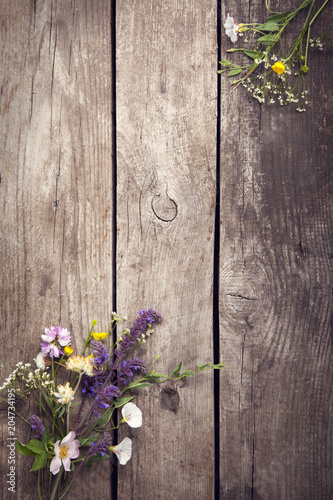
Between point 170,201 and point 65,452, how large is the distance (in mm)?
680

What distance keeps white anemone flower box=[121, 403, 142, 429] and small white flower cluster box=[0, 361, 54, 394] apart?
195 mm

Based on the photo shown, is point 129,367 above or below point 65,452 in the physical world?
above

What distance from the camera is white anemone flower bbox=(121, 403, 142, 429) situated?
3.22 feet

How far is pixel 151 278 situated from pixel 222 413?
0.41m

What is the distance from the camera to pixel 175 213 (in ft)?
3.47

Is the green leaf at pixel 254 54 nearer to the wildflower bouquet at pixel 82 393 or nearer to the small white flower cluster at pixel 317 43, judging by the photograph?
the small white flower cluster at pixel 317 43

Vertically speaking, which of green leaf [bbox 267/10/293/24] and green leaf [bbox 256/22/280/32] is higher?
green leaf [bbox 267/10/293/24]

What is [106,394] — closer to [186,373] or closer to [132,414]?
[132,414]

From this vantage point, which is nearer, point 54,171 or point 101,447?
point 101,447

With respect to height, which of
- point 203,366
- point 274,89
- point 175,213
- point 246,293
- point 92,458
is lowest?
point 92,458

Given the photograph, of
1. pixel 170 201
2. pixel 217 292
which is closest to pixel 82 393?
pixel 217 292

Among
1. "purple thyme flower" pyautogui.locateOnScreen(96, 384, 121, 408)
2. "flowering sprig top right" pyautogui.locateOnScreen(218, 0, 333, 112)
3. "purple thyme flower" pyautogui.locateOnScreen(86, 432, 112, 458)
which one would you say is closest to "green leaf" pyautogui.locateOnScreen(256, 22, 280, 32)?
"flowering sprig top right" pyautogui.locateOnScreen(218, 0, 333, 112)

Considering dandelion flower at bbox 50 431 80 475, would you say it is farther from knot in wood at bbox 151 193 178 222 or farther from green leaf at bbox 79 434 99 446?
knot in wood at bbox 151 193 178 222

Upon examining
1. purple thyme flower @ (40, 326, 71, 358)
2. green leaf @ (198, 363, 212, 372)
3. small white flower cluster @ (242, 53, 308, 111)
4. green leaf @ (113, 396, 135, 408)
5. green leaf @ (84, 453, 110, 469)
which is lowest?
green leaf @ (84, 453, 110, 469)
